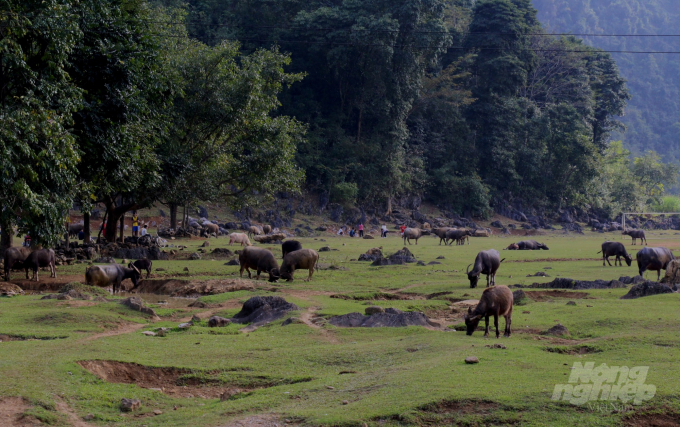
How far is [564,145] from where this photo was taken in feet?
249

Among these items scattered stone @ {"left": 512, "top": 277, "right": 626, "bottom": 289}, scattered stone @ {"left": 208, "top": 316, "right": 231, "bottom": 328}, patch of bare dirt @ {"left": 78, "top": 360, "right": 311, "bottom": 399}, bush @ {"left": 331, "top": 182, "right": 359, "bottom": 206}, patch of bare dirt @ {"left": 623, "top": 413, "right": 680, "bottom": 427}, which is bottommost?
patch of bare dirt @ {"left": 78, "top": 360, "right": 311, "bottom": 399}

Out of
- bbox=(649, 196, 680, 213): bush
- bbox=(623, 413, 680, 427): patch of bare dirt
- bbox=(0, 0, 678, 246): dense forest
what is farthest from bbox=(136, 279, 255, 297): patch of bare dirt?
bbox=(649, 196, 680, 213): bush

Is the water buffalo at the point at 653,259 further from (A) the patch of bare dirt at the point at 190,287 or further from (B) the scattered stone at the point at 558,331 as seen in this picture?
(A) the patch of bare dirt at the point at 190,287

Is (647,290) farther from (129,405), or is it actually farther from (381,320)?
(129,405)

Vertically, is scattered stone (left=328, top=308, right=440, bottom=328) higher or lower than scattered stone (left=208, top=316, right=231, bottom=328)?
higher

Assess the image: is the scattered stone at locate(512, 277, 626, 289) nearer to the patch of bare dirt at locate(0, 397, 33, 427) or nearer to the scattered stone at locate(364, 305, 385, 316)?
the scattered stone at locate(364, 305, 385, 316)

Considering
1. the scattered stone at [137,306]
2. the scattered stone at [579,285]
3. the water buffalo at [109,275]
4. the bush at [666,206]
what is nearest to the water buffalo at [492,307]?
the scattered stone at [137,306]

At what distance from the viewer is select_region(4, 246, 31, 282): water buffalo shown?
2134 cm

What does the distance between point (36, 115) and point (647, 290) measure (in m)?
17.1

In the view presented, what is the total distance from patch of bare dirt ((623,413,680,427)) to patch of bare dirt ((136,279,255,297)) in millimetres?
13936

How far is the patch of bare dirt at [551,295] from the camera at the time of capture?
18.4m

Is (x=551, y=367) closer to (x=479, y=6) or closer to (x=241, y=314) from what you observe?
(x=241, y=314)

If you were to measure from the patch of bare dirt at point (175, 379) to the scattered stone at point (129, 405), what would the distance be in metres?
0.81

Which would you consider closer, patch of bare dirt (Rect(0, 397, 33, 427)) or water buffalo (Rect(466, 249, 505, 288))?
patch of bare dirt (Rect(0, 397, 33, 427))
